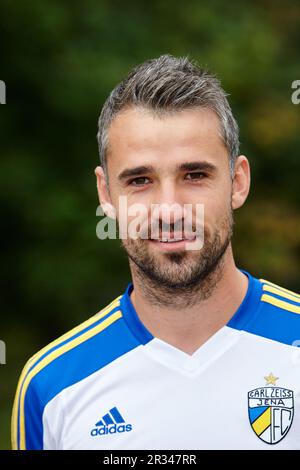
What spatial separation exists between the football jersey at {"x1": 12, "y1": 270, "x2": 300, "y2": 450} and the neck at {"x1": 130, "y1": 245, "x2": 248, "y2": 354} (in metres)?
0.03

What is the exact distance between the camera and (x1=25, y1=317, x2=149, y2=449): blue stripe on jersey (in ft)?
10.1

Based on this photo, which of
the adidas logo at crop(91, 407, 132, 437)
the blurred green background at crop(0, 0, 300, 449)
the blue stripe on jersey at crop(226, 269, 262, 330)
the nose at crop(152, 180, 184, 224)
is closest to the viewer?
the nose at crop(152, 180, 184, 224)

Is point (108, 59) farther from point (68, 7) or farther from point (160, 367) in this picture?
point (160, 367)

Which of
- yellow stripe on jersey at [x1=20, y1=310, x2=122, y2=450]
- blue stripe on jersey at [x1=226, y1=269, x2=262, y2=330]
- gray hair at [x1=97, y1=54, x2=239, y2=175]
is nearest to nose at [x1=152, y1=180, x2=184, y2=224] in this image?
gray hair at [x1=97, y1=54, x2=239, y2=175]

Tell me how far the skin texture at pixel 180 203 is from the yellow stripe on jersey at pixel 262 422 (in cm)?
35

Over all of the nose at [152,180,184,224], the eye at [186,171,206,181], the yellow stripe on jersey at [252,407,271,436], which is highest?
the eye at [186,171,206,181]

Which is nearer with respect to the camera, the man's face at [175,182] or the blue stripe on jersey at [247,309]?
the man's face at [175,182]

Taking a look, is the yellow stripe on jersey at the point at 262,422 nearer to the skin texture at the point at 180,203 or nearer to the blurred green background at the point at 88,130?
the skin texture at the point at 180,203

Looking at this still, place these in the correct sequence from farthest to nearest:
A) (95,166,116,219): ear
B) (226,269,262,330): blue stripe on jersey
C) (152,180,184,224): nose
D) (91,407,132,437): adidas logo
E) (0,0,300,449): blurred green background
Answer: (0,0,300,449): blurred green background < (95,166,116,219): ear < (226,269,262,330): blue stripe on jersey < (91,407,132,437): adidas logo < (152,180,184,224): nose

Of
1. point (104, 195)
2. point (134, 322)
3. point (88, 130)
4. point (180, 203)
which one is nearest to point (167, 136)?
point (180, 203)

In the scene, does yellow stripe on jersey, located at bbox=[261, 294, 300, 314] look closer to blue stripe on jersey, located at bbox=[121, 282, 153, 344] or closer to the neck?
the neck

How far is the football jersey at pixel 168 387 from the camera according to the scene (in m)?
2.87

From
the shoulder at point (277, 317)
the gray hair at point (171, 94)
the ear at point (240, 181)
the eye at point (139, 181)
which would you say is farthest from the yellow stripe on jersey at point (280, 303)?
the eye at point (139, 181)

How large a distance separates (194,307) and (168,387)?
0.98 ft
